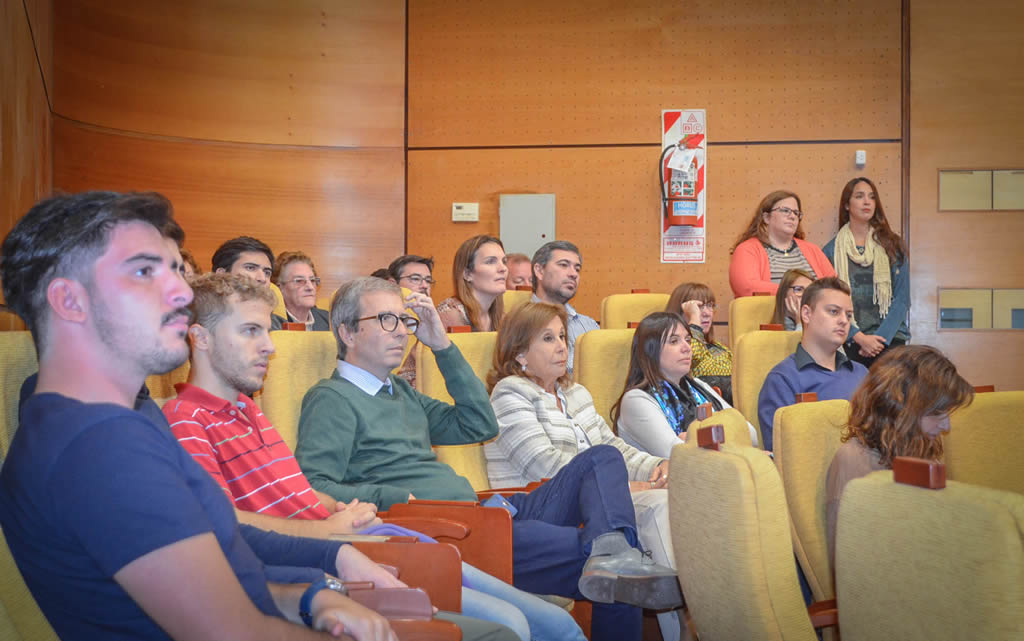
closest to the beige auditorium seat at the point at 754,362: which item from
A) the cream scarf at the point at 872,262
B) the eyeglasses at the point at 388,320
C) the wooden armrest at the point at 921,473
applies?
the eyeglasses at the point at 388,320

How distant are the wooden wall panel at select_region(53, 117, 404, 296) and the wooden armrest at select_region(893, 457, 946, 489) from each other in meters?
4.72

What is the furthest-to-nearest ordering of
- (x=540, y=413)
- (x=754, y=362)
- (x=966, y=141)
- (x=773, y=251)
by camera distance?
(x=966, y=141)
(x=773, y=251)
(x=754, y=362)
(x=540, y=413)

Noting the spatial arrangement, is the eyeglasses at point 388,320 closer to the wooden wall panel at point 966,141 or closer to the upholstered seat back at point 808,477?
the upholstered seat back at point 808,477

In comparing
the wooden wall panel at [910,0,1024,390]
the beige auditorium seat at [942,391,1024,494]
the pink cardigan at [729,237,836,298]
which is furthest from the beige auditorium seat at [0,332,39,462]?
the wooden wall panel at [910,0,1024,390]

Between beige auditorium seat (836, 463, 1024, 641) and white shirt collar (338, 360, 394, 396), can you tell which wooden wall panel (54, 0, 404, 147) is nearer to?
white shirt collar (338, 360, 394, 396)

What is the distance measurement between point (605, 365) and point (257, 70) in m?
3.49

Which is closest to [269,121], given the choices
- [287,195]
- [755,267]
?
[287,195]

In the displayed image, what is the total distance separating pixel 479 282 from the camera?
386 cm

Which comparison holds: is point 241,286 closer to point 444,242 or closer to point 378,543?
point 378,543

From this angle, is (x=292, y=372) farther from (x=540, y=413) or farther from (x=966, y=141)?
(x=966, y=141)

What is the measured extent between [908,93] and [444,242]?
303 cm

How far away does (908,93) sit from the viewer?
5.31 meters

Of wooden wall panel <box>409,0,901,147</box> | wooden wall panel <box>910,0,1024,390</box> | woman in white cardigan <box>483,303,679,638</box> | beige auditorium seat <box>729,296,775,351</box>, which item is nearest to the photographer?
woman in white cardigan <box>483,303,679,638</box>

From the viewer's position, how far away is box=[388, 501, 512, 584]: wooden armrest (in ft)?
6.21
